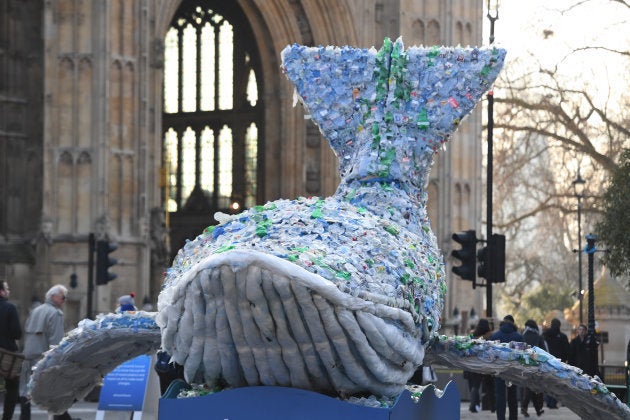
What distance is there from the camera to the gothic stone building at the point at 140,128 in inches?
1199

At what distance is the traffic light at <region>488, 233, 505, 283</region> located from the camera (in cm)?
2070

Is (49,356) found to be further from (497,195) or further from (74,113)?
(497,195)

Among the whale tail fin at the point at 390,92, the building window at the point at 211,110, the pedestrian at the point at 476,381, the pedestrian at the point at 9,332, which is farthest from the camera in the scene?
the building window at the point at 211,110

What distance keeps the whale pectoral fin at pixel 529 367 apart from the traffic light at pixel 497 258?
1332 cm

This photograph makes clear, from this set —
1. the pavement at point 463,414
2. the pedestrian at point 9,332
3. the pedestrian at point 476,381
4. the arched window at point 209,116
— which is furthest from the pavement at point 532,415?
the arched window at point 209,116

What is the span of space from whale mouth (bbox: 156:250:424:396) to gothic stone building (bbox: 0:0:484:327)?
2223 centimetres

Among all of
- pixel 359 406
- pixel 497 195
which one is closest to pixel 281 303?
pixel 359 406

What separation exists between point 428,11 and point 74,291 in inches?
447

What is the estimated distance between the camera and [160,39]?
Result: 32.8 metres

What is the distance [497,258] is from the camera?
20.9m

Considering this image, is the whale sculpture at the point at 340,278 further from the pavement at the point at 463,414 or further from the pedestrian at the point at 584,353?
the pedestrian at the point at 584,353

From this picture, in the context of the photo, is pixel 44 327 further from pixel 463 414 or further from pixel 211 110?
pixel 211 110

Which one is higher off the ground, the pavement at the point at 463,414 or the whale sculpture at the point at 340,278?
the whale sculpture at the point at 340,278

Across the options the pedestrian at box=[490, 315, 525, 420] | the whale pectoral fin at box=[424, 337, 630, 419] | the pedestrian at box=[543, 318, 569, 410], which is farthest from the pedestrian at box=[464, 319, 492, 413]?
the whale pectoral fin at box=[424, 337, 630, 419]
